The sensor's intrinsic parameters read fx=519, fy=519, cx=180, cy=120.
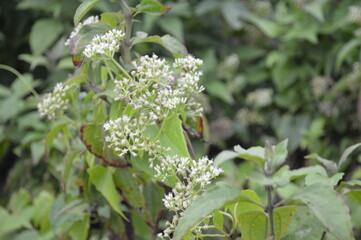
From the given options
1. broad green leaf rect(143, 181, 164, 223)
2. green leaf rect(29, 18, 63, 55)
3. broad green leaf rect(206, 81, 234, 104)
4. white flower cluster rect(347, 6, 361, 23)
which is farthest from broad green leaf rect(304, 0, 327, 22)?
broad green leaf rect(143, 181, 164, 223)

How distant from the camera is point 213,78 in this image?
2633mm

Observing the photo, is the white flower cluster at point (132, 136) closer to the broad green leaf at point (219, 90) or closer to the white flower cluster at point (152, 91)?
the white flower cluster at point (152, 91)

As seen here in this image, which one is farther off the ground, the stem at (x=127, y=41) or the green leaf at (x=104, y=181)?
the stem at (x=127, y=41)

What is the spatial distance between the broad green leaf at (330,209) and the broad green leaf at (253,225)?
0.12 metres

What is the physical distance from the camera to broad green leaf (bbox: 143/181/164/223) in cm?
112

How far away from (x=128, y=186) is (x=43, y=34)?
1.58 metres

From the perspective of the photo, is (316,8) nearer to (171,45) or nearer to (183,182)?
(171,45)

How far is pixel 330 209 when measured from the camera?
0.70 metres

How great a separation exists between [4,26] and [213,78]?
1153 millimetres

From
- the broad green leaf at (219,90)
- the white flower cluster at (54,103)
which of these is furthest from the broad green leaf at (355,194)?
the broad green leaf at (219,90)

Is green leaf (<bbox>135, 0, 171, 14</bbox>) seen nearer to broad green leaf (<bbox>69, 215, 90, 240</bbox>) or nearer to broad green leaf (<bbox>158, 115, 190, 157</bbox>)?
broad green leaf (<bbox>158, 115, 190, 157</bbox>)

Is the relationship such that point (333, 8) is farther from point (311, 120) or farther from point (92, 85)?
point (92, 85)

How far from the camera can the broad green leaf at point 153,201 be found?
112 centimetres

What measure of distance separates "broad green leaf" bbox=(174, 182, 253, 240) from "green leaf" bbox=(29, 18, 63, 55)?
186 cm
